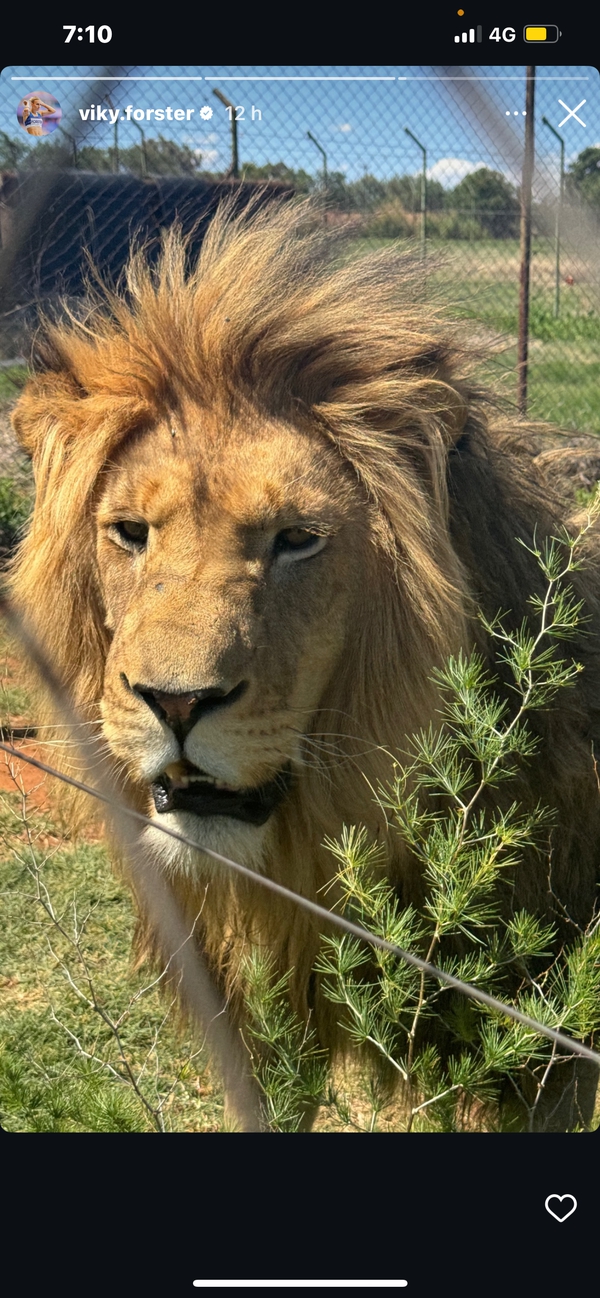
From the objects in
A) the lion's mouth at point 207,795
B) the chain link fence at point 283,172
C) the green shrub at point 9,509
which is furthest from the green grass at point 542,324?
the green shrub at point 9,509

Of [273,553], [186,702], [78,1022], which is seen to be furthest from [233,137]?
[78,1022]

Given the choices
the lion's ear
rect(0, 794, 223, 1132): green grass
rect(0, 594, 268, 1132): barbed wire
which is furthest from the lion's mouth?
the lion's ear

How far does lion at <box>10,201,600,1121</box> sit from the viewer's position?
2178 millimetres

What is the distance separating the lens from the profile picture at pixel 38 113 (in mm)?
2174

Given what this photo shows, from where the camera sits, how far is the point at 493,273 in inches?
199

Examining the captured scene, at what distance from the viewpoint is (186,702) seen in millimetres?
2033

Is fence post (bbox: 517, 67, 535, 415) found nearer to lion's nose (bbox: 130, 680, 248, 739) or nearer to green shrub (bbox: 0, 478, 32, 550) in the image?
lion's nose (bbox: 130, 680, 248, 739)

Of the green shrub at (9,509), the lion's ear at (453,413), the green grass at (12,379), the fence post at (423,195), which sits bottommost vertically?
the green shrub at (9,509)

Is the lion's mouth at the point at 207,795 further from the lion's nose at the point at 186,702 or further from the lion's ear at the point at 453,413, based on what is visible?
the lion's ear at the point at 453,413

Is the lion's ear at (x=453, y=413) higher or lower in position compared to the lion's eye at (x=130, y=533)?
higher

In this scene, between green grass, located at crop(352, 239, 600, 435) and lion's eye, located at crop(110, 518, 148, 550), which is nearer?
lion's eye, located at crop(110, 518, 148, 550)
